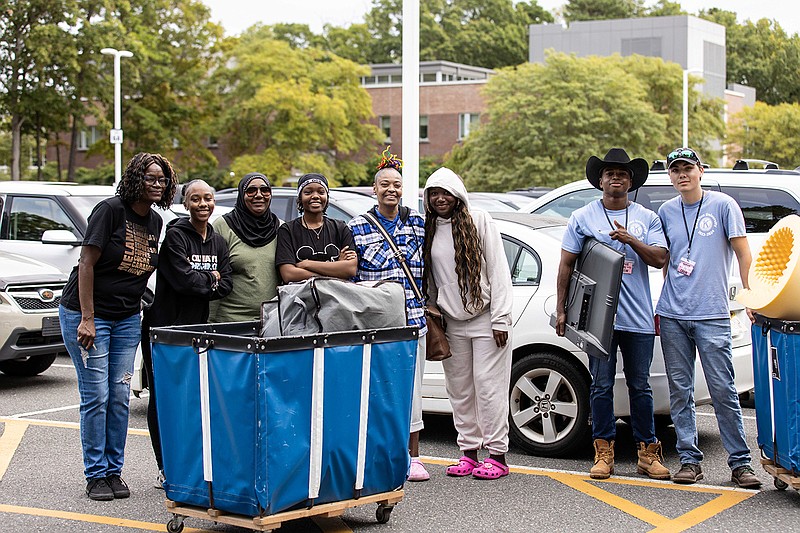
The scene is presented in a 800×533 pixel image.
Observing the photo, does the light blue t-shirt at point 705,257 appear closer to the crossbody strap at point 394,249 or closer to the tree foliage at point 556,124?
the crossbody strap at point 394,249

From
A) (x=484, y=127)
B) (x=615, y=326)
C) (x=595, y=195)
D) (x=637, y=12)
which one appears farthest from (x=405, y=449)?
(x=637, y=12)

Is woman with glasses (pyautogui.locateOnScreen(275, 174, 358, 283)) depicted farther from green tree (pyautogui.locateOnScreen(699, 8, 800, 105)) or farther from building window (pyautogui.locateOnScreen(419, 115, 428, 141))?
green tree (pyautogui.locateOnScreen(699, 8, 800, 105))

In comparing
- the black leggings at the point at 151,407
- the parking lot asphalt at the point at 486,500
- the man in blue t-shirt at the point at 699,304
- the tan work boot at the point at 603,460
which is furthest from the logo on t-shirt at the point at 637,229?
the black leggings at the point at 151,407

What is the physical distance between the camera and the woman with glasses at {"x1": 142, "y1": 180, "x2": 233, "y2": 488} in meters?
6.00

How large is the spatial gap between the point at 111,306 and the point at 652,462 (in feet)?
11.4

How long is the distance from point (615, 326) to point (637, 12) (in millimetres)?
101334

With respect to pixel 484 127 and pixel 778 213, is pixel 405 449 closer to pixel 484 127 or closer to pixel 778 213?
pixel 778 213

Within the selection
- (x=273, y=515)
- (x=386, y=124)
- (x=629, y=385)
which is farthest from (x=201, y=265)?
(x=386, y=124)

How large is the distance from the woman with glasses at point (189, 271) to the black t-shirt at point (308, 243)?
1.17 ft

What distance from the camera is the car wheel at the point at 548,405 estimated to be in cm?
716

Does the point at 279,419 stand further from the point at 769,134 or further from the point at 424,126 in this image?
the point at 424,126

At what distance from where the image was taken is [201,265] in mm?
6051

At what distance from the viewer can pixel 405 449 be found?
5.63m

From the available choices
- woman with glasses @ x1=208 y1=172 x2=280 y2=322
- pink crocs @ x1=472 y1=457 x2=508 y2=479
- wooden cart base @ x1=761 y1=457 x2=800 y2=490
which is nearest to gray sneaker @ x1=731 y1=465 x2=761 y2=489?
wooden cart base @ x1=761 y1=457 x2=800 y2=490
